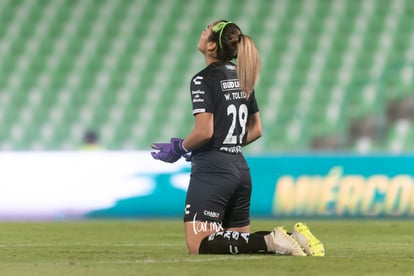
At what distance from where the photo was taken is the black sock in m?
7.83

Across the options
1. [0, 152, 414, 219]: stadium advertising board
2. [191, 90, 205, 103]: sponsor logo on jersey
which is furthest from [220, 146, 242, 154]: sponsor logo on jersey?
[0, 152, 414, 219]: stadium advertising board

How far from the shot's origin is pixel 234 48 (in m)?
8.15

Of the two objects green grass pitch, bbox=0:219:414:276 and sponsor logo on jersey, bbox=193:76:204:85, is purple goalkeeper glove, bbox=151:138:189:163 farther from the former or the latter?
green grass pitch, bbox=0:219:414:276

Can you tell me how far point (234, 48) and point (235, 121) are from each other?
52cm

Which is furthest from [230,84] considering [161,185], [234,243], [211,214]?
[161,185]

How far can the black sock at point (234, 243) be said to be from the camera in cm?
783

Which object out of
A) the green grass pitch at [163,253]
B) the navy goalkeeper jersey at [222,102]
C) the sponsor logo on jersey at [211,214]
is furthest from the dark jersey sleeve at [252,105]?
the green grass pitch at [163,253]

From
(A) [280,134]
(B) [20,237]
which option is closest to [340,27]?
(A) [280,134]

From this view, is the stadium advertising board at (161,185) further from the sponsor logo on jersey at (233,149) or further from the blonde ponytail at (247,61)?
the blonde ponytail at (247,61)

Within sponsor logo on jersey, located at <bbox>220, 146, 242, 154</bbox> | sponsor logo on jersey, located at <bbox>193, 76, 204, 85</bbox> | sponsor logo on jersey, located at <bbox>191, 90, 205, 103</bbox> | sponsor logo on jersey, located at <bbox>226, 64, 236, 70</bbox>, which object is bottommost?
sponsor logo on jersey, located at <bbox>220, 146, 242, 154</bbox>

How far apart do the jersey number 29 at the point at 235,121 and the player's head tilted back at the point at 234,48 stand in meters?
0.15

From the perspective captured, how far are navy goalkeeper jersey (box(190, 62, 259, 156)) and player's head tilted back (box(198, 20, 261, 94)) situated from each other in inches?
3.4

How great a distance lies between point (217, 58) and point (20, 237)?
3753 millimetres

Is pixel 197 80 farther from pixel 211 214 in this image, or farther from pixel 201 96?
pixel 211 214
